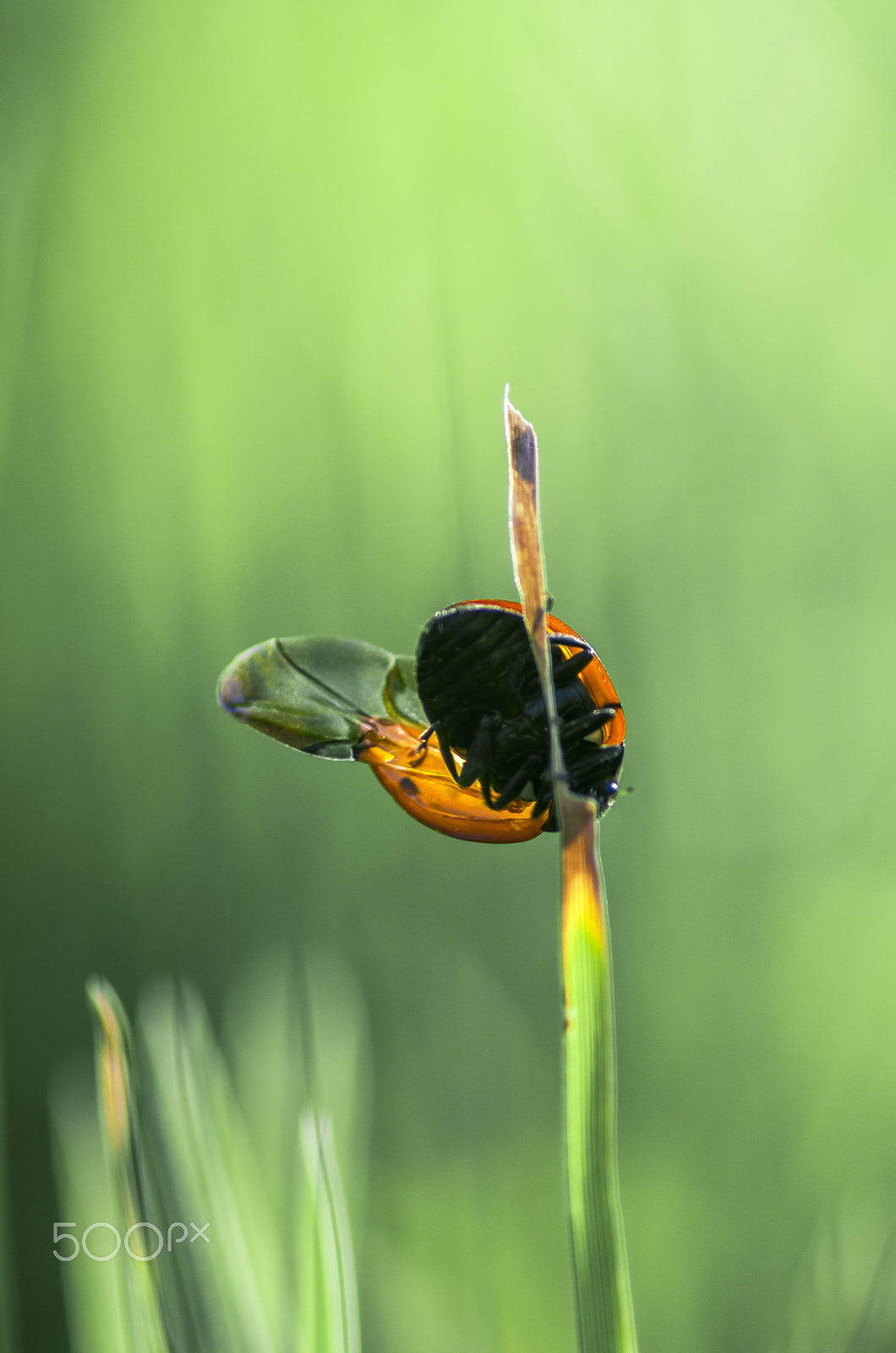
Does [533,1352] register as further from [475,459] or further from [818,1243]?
[475,459]

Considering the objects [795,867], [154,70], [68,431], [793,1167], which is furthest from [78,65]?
[793,1167]

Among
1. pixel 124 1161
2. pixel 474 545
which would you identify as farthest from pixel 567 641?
pixel 474 545

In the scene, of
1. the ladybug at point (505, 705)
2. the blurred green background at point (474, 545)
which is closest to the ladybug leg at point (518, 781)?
the ladybug at point (505, 705)

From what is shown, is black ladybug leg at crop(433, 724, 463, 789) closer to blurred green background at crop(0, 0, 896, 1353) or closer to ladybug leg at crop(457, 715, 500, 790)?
ladybug leg at crop(457, 715, 500, 790)

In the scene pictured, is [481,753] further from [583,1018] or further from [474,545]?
[474,545]

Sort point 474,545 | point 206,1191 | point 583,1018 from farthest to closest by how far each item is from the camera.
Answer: point 474,545 < point 206,1191 < point 583,1018

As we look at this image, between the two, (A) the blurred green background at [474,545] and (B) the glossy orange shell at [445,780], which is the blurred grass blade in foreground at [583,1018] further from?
(A) the blurred green background at [474,545]
